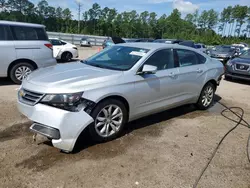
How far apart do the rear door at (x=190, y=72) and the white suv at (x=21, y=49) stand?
4484 mm

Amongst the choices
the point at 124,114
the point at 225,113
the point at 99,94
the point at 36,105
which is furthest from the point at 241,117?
the point at 36,105

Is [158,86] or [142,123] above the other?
[158,86]

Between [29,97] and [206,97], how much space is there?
408 centimetres

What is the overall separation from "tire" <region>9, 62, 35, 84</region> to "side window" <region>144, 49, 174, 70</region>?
179 inches

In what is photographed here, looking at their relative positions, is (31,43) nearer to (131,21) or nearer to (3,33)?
(3,33)

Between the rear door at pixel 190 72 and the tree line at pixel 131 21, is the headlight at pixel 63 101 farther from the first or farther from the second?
the tree line at pixel 131 21

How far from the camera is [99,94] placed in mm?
3508

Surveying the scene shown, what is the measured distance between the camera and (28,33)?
7.33 metres

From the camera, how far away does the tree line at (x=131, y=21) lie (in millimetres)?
55969

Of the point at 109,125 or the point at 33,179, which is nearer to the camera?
the point at 33,179

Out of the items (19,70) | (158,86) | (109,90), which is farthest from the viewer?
(19,70)

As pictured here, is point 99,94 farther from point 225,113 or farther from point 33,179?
point 225,113

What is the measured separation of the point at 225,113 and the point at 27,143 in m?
4.44

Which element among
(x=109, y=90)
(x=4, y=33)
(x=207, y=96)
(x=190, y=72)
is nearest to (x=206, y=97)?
(x=207, y=96)
